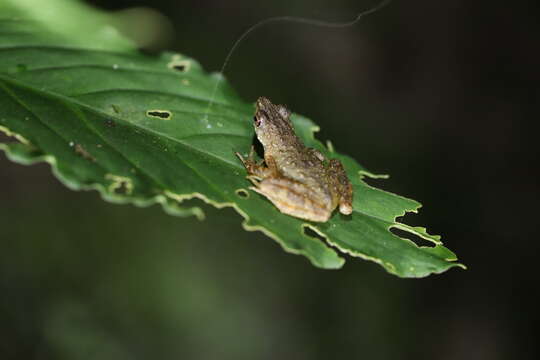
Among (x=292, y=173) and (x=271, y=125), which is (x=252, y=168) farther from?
(x=271, y=125)

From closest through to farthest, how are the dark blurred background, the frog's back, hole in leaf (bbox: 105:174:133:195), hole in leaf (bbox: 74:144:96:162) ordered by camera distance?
hole in leaf (bbox: 105:174:133:195) < hole in leaf (bbox: 74:144:96:162) < the frog's back < the dark blurred background

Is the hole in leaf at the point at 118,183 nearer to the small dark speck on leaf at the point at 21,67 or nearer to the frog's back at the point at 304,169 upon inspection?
the small dark speck on leaf at the point at 21,67

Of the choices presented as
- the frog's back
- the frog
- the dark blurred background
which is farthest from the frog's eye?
the dark blurred background

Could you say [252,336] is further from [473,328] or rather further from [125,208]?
[473,328]

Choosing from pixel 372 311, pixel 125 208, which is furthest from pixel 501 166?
pixel 125 208

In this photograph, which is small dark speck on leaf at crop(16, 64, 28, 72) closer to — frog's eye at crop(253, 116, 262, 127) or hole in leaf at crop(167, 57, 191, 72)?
hole in leaf at crop(167, 57, 191, 72)
